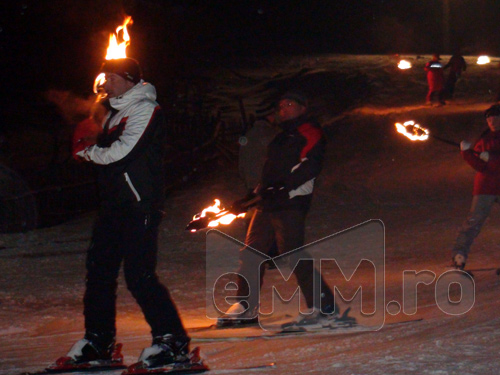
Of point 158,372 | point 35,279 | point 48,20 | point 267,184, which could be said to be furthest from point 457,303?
point 48,20

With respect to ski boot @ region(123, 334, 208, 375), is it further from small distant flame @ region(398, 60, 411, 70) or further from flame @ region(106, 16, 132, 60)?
small distant flame @ region(398, 60, 411, 70)

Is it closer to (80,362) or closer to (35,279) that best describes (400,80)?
(35,279)

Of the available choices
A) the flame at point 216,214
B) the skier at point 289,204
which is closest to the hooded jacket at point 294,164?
the skier at point 289,204

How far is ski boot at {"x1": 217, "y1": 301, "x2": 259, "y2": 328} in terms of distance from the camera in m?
5.12

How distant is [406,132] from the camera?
6.96 meters

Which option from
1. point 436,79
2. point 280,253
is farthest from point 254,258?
point 436,79

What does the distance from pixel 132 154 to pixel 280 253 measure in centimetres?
177

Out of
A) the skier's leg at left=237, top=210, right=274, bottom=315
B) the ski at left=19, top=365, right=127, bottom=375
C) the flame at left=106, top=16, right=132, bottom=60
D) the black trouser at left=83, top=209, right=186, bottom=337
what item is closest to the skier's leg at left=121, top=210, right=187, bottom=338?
the black trouser at left=83, top=209, right=186, bottom=337

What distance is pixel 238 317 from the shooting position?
5148mm

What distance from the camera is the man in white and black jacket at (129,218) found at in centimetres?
372

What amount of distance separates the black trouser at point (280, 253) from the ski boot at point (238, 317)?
0.05m

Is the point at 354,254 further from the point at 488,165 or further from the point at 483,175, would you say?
the point at 488,165

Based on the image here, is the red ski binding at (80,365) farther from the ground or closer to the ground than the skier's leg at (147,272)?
closer to the ground

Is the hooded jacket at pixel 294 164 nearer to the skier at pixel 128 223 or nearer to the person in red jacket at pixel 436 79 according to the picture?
the skier at pixel 128 223
